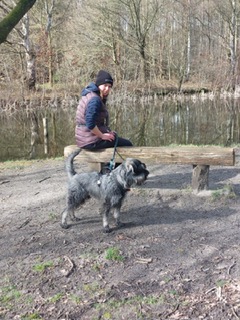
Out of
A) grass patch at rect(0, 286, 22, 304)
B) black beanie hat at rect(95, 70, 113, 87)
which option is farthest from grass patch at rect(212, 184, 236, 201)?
grass patch at rect(0, 286, 22, 304)

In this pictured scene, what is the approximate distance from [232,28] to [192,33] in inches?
213

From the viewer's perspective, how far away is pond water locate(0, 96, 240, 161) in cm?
1416

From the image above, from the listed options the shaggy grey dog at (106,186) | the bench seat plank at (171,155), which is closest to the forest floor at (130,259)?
the shaggy grey dog at (106,186)

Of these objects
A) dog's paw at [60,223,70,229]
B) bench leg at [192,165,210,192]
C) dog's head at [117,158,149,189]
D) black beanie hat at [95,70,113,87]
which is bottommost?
dog's paw at [60,223,70,229]

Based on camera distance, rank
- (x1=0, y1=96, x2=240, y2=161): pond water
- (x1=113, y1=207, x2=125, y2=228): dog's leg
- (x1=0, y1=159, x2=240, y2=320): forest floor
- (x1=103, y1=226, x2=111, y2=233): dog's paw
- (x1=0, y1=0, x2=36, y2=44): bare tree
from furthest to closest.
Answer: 1. (x1=0, y1=96, x2=240, y2=161): pond water
2. (x1=0, y1=0, x2=36, y2=44): bare tree
3. (x1=113, y1=207, x2=125, y2=228): dog's leg
4. (x1=103, y1=226, x2=111, y2=233): dog's paw
5. (x1=0, y1=159, x2=240, y2=320): forest floor

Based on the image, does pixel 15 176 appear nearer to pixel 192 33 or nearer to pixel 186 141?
pixel 186 141

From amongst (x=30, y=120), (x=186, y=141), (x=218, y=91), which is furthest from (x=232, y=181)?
(x=218, y=91)

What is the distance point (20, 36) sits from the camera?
2755cm

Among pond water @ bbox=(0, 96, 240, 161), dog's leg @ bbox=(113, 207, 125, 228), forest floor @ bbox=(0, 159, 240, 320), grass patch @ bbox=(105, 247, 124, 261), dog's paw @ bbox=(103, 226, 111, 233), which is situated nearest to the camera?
forest floor @ bbox=(0, 159, 240, 320)

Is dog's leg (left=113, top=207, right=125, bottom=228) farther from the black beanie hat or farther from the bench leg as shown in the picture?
the black beanie hat

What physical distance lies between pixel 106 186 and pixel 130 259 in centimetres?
110

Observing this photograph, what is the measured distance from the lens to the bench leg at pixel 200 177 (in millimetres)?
6152

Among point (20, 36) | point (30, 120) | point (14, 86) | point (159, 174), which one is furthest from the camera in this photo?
point (20, 36)

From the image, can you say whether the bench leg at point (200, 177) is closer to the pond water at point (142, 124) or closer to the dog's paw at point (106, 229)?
the dog's paw at point (106, 229)
